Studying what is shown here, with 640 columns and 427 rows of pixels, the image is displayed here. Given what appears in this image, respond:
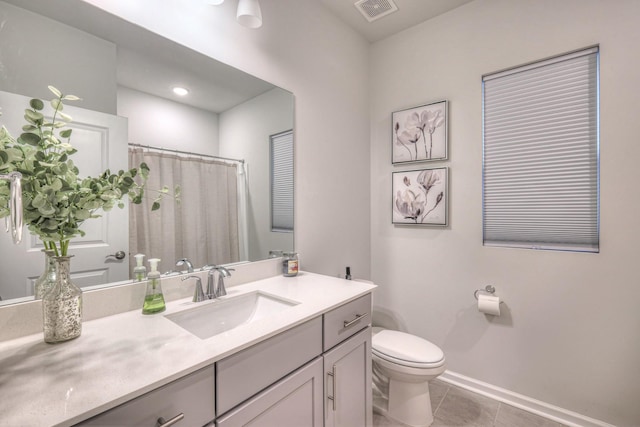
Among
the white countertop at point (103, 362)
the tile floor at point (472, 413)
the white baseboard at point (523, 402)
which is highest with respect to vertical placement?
the white countertop at point (103, 362)

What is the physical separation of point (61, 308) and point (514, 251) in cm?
222

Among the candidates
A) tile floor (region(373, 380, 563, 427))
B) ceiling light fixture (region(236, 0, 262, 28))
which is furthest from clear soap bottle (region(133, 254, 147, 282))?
tile floor (region(373, 380, 563, 427))

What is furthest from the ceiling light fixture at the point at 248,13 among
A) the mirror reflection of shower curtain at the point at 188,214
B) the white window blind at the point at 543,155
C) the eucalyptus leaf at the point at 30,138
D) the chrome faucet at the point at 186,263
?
the white window blind at the point at 543,155

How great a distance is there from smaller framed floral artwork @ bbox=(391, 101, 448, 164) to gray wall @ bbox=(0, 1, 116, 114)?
1.83 meters

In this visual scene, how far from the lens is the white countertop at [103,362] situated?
564 millimetres

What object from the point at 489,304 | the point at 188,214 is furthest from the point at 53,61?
the point at 489,304

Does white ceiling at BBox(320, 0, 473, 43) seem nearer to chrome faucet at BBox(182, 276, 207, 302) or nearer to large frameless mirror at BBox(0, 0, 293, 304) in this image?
large frameless mirror at BBox(0, 0, 293, 304)

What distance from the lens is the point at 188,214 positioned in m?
1.32

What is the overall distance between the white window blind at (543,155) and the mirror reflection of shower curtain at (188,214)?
1664 millimetres

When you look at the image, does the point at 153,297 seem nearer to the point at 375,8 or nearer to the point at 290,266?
the point at 290,266

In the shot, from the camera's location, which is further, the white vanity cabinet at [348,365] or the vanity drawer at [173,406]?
the white vanity cabinet at [348,365]

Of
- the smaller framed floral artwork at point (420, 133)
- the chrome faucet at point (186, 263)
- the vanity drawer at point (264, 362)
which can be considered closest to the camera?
the vanity drawer at point (264, 362)

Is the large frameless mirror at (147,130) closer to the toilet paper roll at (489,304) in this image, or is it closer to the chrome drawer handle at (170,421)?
the chrome drawer handle at (170,421)

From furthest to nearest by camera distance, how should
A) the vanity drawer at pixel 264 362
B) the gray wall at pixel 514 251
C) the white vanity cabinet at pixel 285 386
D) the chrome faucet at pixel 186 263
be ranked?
the gray wall at pixel 514 251
the chrome faucet at pixel 186 263
the vanity drawer at pixel 264 362
the white vanity cabinet at pixel 285 386
